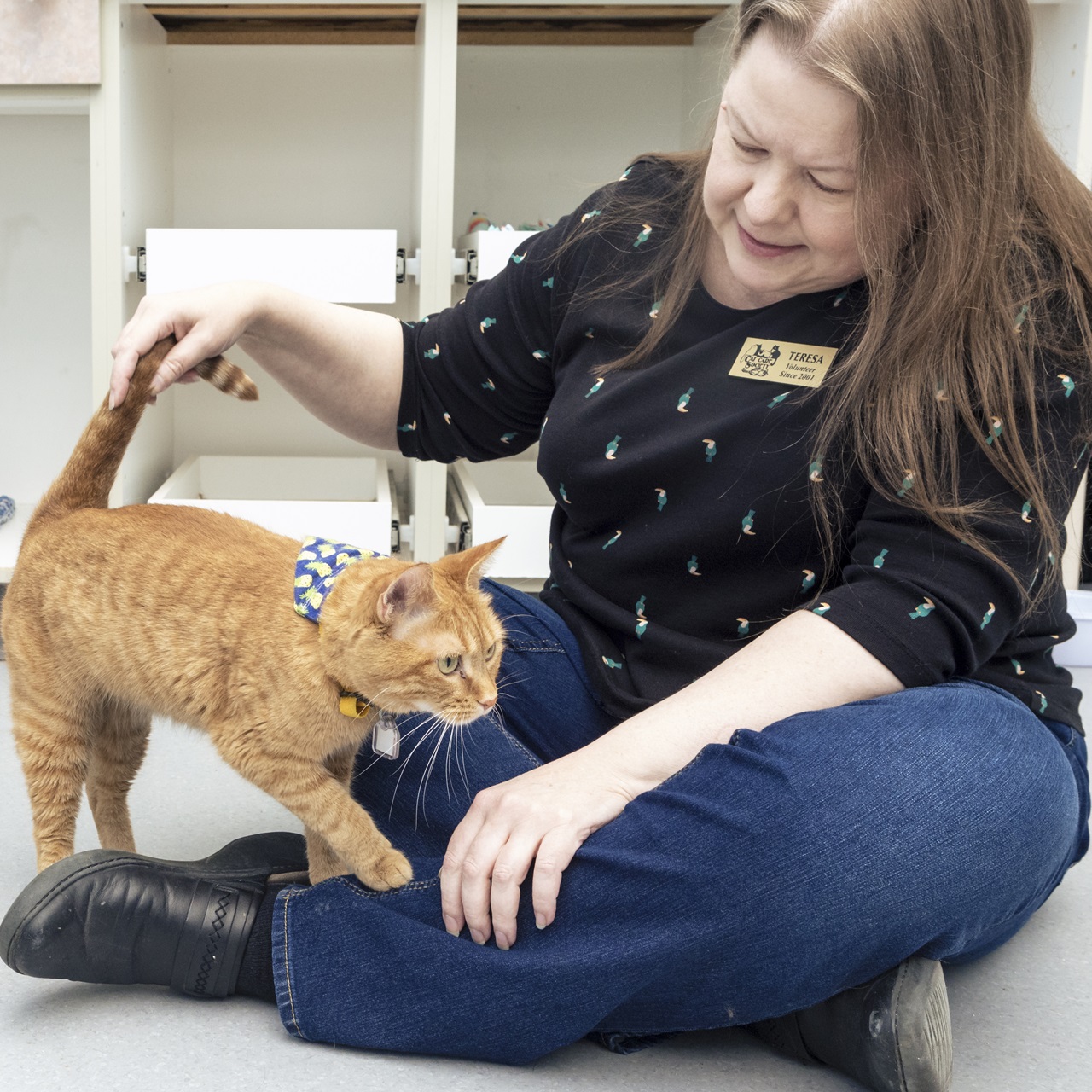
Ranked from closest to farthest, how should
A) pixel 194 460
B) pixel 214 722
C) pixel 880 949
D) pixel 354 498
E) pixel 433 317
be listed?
pixel 880 949 → pixel 214 722 → pixel 433 317 → pixel 194 460 → pixel 354 498

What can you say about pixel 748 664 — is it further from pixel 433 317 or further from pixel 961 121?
→ pixel 433 317

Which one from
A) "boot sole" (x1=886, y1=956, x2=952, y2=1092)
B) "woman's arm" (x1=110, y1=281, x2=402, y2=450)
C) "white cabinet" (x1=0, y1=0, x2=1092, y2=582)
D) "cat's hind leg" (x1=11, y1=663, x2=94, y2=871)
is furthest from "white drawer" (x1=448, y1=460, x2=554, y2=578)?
"boot sole" (x1=886, y1=956, x2=952, y2=1092)

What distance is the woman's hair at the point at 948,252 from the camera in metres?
0.85

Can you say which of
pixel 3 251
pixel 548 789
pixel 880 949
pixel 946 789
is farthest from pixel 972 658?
pixel 3 251

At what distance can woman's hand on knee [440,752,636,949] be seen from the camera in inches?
31.8

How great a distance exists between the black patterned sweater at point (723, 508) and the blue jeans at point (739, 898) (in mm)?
77

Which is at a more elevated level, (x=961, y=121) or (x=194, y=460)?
(x=961, y=121)

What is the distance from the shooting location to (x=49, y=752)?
3.45 feet

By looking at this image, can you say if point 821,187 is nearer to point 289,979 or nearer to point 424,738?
point 424,738

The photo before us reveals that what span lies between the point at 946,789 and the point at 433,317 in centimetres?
71

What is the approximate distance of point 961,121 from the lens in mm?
880

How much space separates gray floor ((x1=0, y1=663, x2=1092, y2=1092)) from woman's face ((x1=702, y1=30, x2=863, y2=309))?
64 centimetres

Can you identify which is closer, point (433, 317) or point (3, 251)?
point (433, 317)

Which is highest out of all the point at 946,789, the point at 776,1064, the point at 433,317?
the point at 433,317
